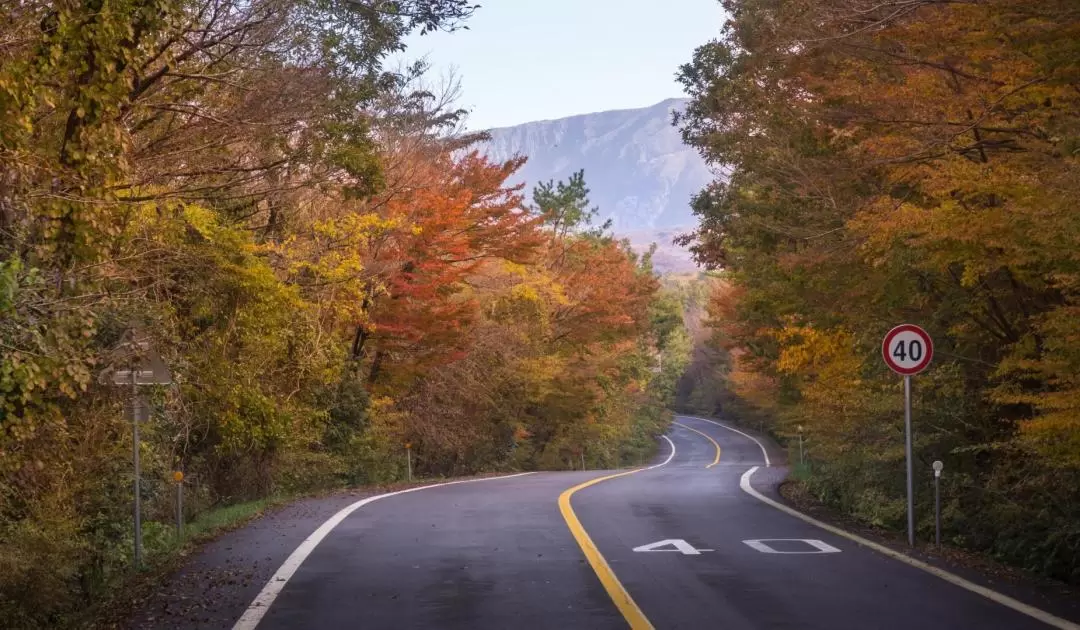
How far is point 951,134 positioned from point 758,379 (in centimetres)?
3516

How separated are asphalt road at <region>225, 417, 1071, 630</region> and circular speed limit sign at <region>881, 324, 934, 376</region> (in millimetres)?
2335

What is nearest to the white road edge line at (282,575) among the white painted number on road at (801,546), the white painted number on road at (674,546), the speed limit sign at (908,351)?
→ the white painted number on road at (674,546)

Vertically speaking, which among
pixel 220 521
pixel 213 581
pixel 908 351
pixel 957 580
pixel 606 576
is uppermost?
pixel 908 351

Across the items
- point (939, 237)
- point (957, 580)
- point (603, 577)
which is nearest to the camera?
point (957, 580)

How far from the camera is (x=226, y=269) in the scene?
18141mm

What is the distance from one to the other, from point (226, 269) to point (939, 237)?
1103cm

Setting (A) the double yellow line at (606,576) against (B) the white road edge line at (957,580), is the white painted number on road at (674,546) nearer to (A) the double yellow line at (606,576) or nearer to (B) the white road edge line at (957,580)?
(A) the double yellow line at (606,576)

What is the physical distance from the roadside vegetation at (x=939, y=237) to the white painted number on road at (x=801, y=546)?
1.95 meters

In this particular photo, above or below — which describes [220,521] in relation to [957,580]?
below

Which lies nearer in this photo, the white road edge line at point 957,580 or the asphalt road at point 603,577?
the white road edge line at point 957,580

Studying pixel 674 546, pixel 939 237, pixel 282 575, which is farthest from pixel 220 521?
pixel 939 237

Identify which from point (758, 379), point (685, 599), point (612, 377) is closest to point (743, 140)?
point (685, 599)

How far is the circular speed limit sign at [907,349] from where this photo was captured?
548 inches

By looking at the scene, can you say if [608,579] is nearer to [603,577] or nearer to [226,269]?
[603,577]
